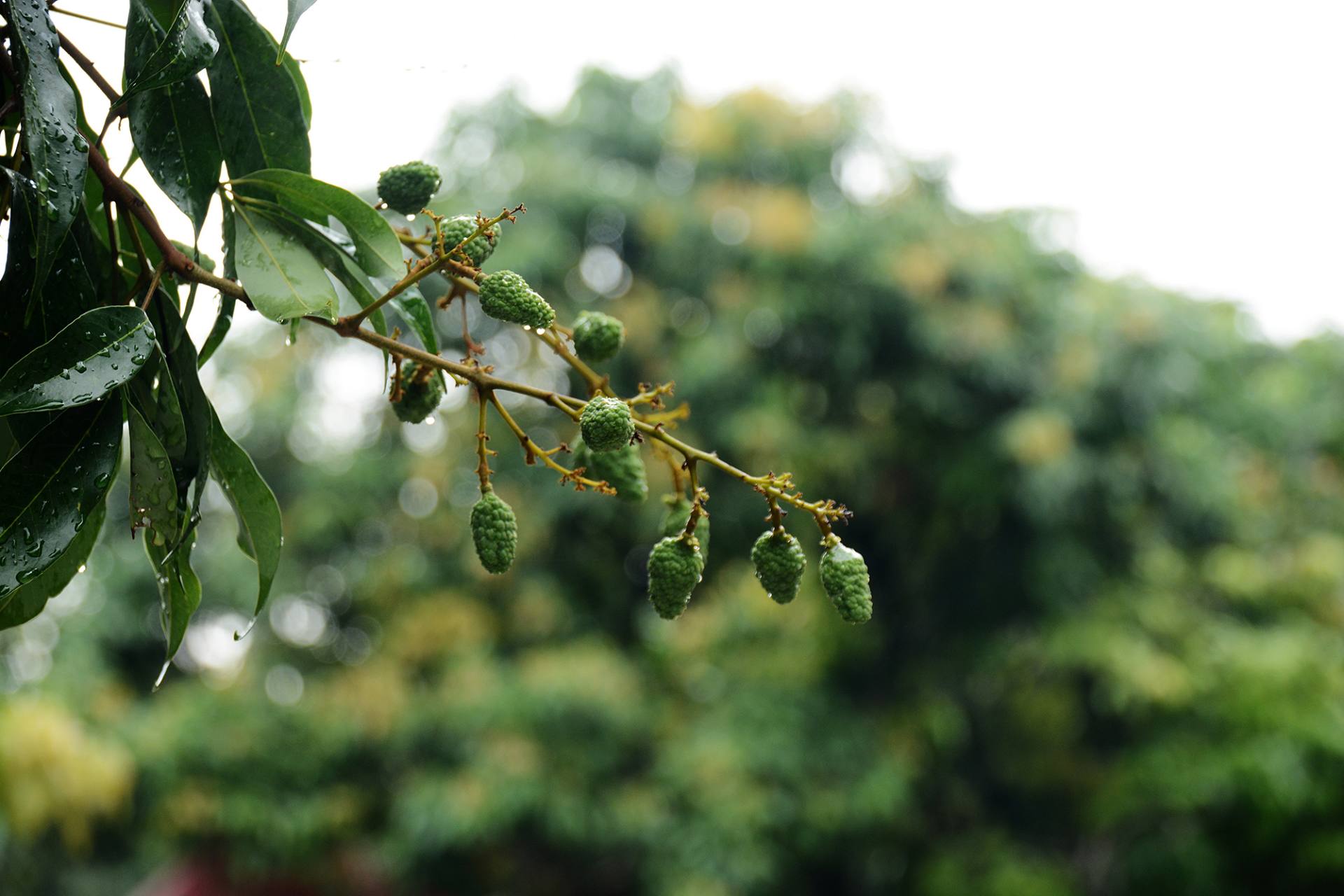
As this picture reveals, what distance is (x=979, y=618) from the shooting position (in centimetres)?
482

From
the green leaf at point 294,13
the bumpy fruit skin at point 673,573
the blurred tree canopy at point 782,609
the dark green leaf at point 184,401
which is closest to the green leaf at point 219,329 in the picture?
the dark green leaf at point 184,401

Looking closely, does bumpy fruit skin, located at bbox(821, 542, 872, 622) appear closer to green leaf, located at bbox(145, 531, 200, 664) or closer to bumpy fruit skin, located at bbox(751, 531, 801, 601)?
bumpy fruit skin, located at bbox(751, 531, 801, 601)

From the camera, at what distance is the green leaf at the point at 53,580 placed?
2.06ft

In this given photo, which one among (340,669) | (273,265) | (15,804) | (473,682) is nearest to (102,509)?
(273,265)

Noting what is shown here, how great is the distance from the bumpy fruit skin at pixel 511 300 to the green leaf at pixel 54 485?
195 millimetres

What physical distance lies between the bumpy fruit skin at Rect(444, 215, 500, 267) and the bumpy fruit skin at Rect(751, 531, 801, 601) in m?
0.23

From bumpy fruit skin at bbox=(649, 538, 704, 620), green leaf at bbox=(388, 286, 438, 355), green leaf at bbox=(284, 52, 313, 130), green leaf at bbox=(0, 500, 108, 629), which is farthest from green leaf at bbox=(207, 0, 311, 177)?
bumpy fruit skin at bbox=(649, 538, 704, 620)

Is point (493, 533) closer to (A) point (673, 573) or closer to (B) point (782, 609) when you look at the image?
(A) point (673, 573)

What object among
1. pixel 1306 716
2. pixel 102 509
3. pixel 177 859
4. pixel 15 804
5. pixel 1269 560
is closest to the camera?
pixel 102 509

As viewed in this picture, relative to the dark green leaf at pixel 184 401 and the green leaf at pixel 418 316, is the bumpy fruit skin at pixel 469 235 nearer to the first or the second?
the green leaf at pixel 418 316

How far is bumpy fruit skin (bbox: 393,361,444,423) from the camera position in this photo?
2.34ft

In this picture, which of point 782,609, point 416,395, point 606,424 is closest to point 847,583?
point 606,424

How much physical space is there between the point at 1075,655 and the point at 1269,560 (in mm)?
1282

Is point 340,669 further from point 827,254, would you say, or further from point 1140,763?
point 1140,763
